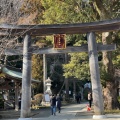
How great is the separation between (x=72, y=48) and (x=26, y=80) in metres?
3.81

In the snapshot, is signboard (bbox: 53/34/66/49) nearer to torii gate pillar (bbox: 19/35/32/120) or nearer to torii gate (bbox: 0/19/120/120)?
torii gate (bbox: 0/19/120/120)

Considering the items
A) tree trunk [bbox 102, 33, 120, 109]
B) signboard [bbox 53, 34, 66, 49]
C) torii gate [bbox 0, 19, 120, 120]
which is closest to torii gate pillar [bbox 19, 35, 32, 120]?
torii gate [bbox 0, 19, 120, 120]

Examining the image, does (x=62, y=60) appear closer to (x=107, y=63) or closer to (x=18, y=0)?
(x=107, y=63)

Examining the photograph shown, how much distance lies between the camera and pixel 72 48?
62.3 feet

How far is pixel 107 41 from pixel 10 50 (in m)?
8.39

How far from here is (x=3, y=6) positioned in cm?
1118

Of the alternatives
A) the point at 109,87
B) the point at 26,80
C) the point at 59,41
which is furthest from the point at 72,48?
the point at 109,87

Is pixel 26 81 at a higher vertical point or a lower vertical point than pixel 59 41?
lower

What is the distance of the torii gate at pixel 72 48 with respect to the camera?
17781mm

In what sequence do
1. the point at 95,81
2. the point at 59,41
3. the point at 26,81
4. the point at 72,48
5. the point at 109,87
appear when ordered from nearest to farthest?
1. the point at 95,81
2. the point at 26,81
3. the point at 59,41
4. the point at 72,48
5. the point at 109,87

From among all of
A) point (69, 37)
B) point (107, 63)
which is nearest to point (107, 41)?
point (107, 63)

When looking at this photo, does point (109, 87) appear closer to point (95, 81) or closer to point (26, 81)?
point (95, 81)

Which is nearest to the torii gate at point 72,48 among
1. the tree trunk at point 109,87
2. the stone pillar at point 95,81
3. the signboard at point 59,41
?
the stone pillar at point 95,81

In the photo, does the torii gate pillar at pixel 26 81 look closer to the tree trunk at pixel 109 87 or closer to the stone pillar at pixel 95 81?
the stone pillar at pixel 95 81
